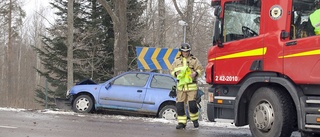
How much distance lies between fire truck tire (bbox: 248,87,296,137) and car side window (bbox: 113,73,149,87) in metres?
5.47

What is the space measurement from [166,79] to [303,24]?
6.13 m

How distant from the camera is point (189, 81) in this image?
30.3 ft

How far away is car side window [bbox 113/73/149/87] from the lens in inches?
500

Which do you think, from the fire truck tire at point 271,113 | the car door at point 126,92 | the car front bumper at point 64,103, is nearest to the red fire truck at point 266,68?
the fire truck tire at point 271,113

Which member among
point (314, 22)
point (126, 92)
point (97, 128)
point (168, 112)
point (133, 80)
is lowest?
point (97, 128)

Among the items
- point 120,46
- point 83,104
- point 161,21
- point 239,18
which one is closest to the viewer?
point 239,18

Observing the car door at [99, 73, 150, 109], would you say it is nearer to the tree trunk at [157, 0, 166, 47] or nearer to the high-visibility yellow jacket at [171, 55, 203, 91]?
the high-visibility yellow jacket at [171, 55, 203, 91]

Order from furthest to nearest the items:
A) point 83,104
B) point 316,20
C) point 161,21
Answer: point 161,21, point 83,104, point 316,20

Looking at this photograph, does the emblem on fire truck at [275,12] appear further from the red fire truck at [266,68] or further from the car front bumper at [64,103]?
the car front bumper at [64,103]

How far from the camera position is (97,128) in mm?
9336

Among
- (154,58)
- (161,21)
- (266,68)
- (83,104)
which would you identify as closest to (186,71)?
(266,68)

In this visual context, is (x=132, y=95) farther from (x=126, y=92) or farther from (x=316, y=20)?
(x=316, y=20)

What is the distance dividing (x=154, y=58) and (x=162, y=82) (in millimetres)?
1889

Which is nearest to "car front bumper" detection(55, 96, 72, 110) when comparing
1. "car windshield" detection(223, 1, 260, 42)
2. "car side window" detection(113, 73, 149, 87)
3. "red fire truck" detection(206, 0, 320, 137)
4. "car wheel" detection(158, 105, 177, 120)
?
"car side window" detection(113, 73, 149, 87)
